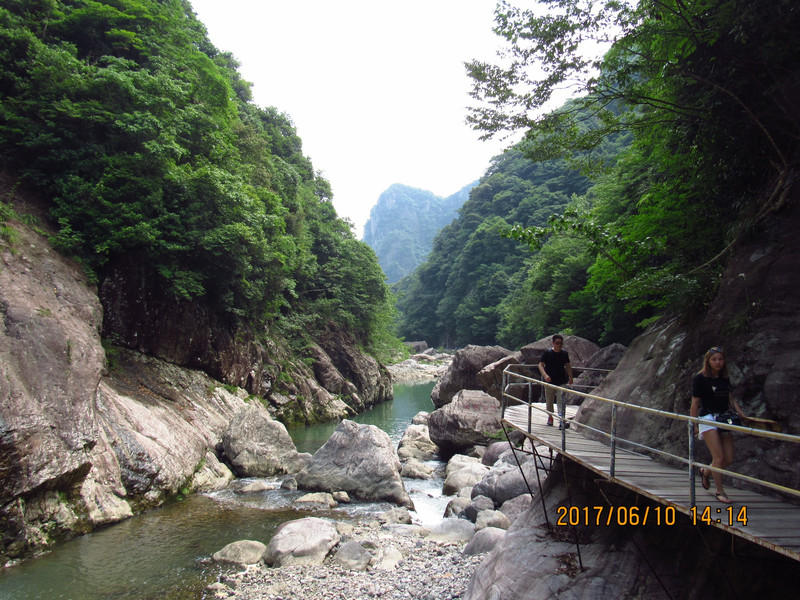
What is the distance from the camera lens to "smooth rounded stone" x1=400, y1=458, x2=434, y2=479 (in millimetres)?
15242

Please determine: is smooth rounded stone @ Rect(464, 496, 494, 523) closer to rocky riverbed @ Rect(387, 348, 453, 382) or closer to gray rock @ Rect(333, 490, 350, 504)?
gray rock @ Rect(333, 490, 350, 504)

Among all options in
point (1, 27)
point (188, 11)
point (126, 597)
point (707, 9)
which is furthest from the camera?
point (188, 11)

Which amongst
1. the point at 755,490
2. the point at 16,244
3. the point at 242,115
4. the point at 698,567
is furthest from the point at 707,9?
the point at 242,115

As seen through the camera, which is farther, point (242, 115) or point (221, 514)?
point (242, 115)

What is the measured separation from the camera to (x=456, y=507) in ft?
37.1

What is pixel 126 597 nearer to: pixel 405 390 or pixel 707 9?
pixel 707 9

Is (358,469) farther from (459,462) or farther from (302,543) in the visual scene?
(302,543)

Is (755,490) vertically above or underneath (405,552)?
above

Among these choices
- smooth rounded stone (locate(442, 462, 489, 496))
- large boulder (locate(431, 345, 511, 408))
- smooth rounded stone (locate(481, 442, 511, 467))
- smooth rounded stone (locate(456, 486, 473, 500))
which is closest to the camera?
smooth rounded stone (locate(456, 486, 473, 500))

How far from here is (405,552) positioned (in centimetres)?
861

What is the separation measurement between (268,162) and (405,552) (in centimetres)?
2436

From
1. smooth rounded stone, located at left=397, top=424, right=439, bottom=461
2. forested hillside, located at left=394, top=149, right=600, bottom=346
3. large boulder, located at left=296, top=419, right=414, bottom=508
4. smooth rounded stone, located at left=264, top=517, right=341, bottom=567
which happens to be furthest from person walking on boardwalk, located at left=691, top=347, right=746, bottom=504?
forested hillside, located at left=394, top=149, right=600, bottom=346
